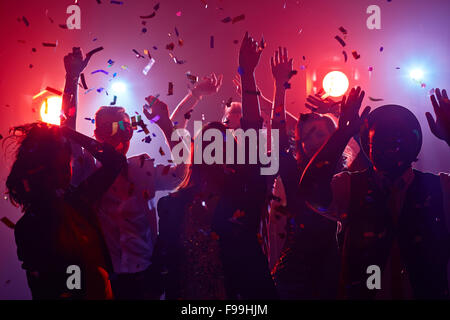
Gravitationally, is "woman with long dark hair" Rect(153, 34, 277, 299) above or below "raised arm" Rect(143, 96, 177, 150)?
below

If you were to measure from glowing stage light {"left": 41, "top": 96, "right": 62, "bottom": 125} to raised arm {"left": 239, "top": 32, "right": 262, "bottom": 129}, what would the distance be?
2439 mm

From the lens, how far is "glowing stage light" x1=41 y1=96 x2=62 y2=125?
3713 mm

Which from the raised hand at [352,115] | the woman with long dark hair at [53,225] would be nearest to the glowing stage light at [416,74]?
the raised hand at [352,115]

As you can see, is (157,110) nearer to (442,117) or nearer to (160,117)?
(160,117)

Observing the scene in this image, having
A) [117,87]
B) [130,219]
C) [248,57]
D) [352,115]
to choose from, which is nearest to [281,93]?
[248,57]

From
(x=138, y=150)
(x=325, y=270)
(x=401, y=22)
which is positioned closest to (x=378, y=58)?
(x=401, y=22)

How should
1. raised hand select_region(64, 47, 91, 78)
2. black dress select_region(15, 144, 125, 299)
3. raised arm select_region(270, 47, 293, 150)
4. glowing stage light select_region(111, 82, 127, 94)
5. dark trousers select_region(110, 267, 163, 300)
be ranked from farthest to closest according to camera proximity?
glowing stage light select_region(111, 82, 127, 94) → raised hand select_region(64, 47, 91, 78) → raised arm select_region(270, 47, 293, 150) → dark trousers select_region(110, 267, 163, 300) → black dress select_region(15, 144, 125, 299)

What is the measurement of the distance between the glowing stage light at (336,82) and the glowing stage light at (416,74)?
1156 mm

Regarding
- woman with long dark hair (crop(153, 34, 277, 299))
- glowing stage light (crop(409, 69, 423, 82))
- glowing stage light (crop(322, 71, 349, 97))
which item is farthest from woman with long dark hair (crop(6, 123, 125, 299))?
glowing stage light (crop(409, 69, 423, 82))

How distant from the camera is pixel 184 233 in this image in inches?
66.3

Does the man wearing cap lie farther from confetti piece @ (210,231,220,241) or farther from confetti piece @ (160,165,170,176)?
confetti piece @ (160,165,170,176)

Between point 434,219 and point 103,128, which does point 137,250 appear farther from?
point 434,219

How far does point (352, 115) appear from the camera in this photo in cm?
165
